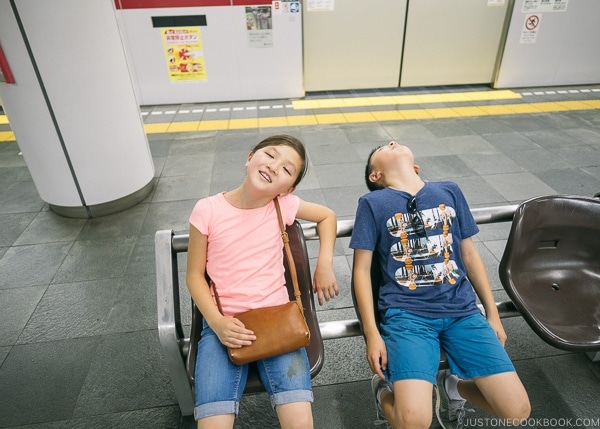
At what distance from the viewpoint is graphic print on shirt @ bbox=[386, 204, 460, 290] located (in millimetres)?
1445

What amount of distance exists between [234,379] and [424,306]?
2.44 feet

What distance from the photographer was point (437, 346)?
53.4 inches

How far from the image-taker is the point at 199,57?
5875 millimetres

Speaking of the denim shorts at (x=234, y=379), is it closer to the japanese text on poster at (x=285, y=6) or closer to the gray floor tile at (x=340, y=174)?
the gray floor tile at (x=340, y=174)

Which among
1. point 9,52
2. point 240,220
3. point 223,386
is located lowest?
point 223,386

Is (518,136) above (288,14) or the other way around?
the other way around

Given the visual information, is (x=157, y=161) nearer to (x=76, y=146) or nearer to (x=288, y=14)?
(x=76, y=146)

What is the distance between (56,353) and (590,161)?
5.10 m

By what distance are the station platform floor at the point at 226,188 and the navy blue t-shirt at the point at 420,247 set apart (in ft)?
2.08

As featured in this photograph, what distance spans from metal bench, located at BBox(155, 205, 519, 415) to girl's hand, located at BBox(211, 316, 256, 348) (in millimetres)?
200

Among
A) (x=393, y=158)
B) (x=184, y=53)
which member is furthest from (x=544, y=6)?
(x=393, y=158)

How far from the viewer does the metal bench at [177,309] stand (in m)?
1.38

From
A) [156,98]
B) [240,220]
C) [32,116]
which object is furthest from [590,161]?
[156,98]

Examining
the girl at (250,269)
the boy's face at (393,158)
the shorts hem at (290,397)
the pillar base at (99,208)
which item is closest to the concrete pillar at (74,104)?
the pillar base at (99,208)
